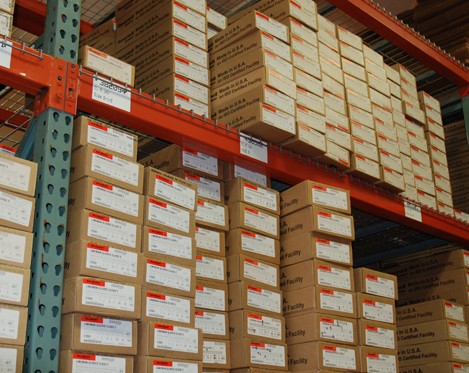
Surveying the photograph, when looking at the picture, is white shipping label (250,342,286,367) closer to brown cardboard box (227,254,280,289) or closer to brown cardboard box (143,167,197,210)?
brown cardboard box (227,254,280,289)

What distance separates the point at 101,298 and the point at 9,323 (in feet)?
0.84

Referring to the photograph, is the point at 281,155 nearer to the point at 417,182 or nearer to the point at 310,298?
the point at 310,298

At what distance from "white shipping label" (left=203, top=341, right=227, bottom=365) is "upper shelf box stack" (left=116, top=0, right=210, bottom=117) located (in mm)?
888

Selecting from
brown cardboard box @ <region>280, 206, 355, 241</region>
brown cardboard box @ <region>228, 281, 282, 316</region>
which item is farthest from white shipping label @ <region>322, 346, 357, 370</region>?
brown cardboard box @ <region>280, 206, 355, 241</region>

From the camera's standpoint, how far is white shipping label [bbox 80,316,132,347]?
1.67 metres

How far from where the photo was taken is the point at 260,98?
2.40 meters

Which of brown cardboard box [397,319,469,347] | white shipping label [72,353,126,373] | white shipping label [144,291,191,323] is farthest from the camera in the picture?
brown cardboard box [397,319,469,347]

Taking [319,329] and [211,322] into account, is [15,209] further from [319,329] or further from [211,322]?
[319,329]

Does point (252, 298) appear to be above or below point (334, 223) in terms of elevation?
Result: below

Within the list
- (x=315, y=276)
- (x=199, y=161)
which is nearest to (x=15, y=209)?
(x=199, y=161)

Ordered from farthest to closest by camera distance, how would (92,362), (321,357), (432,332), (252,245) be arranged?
(432,332)
(252,245)
(321,357)
(92,362)

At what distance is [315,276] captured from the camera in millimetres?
2348

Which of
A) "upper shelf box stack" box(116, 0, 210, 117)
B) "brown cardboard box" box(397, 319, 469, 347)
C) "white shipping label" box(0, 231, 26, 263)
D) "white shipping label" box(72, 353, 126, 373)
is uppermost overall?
"upper shelf box stack" box(116, 0, 210, 117)

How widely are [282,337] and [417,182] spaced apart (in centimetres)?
132
